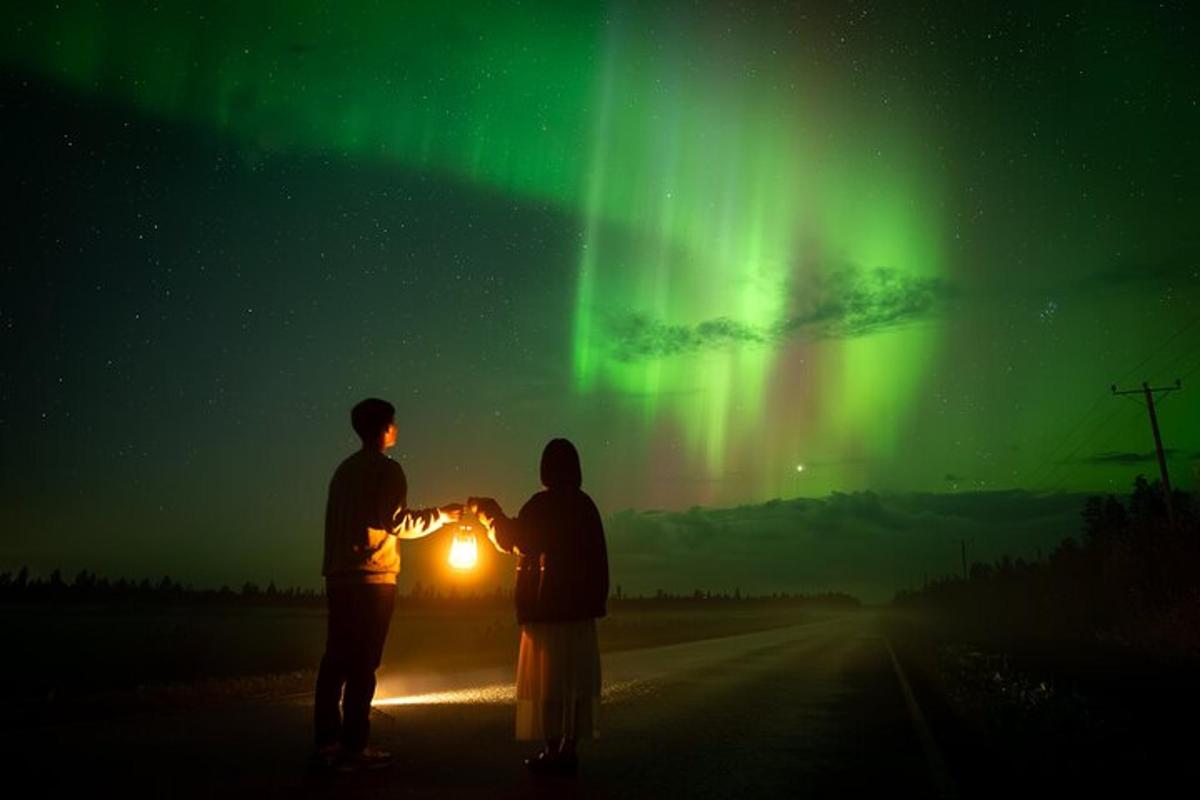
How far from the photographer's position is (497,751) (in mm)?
7016

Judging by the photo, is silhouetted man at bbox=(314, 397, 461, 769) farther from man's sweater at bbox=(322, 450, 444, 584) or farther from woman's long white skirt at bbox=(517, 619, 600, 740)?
woman's long white skirt at bbox=(517, 619, 600, 740)

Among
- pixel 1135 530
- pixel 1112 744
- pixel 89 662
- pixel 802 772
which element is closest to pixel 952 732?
pixel 1112 744

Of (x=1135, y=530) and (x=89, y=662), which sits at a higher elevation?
(x=1135, y=530)

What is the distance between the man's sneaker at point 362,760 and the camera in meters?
5.81

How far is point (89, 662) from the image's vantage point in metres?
26.5

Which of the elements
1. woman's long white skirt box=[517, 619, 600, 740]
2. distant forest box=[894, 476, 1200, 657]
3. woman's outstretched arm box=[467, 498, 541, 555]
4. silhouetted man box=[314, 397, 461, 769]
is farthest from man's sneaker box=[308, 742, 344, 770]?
distant forest box=[894, 476, 1200, 657]

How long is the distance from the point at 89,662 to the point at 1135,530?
137 ft

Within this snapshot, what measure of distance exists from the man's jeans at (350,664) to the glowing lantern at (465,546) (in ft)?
2.97

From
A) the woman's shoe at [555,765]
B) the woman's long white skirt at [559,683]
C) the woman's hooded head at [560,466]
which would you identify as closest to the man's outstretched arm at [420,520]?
the woman's hooded head at [560,466]

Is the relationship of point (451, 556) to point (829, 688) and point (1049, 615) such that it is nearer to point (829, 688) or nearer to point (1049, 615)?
point (829, 688)

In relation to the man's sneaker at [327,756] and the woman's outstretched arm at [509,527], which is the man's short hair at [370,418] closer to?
the woman's outstretched arm at [509,527]

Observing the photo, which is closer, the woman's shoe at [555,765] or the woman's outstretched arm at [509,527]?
the woman's shoe at [555,765]

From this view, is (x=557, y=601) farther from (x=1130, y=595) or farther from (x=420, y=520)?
(x=1130, y=595)

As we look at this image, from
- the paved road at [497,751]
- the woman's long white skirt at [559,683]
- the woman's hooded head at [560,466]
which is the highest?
the woman's hooded head at [560,466]
